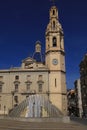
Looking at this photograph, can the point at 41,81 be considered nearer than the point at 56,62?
Yes

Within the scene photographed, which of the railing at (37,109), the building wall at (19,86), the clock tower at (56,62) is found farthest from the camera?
the building wall at (19,86)

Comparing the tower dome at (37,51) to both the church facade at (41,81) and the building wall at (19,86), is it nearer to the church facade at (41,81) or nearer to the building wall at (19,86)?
the church facade at (41,81)

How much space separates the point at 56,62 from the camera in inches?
3007

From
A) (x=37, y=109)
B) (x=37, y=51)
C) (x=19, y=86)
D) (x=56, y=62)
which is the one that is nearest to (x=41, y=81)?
(x=19, y=86)

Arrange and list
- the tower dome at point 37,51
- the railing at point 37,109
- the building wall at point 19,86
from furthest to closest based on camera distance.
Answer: the tower dome at point 37,51
the building wall at point 19,86
the railing at point 37,109

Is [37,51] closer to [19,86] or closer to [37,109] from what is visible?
[19,86]

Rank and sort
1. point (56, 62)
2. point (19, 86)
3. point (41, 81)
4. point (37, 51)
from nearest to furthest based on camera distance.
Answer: point (41, 81), point (19, 86), point (56, 62), point (37, 51)

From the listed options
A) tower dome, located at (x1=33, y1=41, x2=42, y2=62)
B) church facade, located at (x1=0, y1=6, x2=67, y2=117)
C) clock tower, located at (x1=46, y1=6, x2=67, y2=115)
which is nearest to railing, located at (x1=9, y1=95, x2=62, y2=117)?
church facade, located at (x1=0, y1=6, x2=67, y2=117)

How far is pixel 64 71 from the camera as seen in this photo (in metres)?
77.4

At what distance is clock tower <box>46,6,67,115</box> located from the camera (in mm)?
74500

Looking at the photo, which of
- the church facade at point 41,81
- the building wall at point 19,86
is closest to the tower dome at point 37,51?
the church facade at point 41,81

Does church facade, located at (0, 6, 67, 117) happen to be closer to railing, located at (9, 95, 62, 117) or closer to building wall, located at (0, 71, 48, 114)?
building wall, located at (0, 71, 48, 114)

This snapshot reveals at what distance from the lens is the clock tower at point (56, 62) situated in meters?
74.5

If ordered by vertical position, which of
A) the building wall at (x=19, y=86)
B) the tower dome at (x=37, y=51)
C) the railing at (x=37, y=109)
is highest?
the tower dome at (x=37, y=51)
